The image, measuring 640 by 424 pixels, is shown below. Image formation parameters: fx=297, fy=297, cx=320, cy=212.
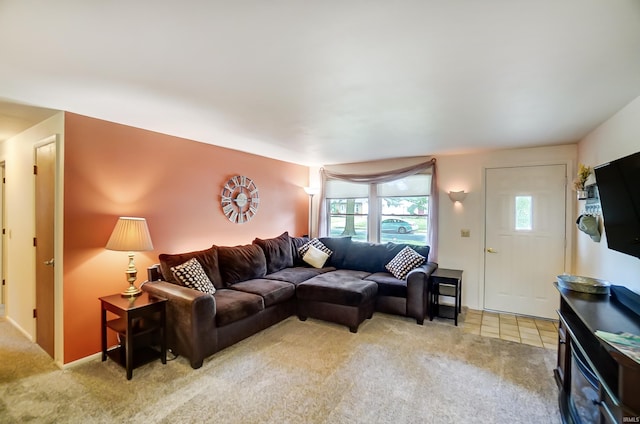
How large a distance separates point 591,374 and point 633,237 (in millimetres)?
905

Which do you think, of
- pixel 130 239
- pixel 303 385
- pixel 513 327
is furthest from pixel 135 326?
pixel 513 327

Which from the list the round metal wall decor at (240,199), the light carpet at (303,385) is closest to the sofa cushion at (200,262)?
the round metal wall decor at (240,199)

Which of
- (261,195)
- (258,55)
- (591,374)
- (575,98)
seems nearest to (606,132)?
(575,98)

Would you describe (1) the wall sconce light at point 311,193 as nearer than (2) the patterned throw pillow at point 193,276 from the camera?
No

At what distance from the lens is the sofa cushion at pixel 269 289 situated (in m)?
3.48

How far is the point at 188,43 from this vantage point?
1592 millimetres

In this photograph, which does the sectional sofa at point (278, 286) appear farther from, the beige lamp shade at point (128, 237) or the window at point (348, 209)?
the window at point (348, 209)

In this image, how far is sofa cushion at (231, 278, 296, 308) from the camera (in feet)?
11.4

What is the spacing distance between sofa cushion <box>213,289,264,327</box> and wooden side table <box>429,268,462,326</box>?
89.5 inches

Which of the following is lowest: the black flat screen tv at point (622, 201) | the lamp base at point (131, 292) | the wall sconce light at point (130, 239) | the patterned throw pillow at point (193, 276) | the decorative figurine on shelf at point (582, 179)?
the lamp base at point (131, 292)

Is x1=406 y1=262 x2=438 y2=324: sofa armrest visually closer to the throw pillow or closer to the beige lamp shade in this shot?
the throw pillow

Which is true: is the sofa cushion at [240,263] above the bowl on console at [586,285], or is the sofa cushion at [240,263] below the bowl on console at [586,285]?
below

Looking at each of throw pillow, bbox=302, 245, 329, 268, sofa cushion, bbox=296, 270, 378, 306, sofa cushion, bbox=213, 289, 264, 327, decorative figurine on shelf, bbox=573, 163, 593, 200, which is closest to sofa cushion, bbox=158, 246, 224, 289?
sofa cushion, bbox=213, 289, 264, 327

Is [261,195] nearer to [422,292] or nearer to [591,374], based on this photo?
[422,292]
